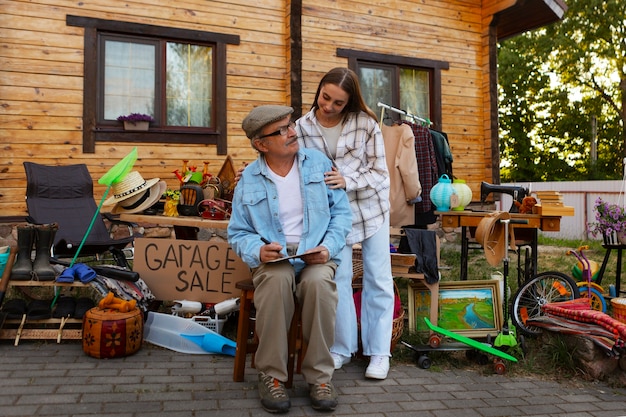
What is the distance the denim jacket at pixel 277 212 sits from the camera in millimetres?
3047

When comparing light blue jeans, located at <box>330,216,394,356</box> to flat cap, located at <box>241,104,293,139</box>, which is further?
light blue jeans, located at <box>330,216,394,356</box>

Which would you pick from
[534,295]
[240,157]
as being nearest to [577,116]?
Result: [240,157]

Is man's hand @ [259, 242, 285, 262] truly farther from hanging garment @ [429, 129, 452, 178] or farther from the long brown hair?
hanging garment @ [429, 129, 452, 178]

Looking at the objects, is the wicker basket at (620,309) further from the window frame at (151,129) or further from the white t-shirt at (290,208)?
the window frame at (151,129)

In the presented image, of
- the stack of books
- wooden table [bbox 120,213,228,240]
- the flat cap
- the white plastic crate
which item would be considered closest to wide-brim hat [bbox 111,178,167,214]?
wooden table [bbox 120,213,228,240]

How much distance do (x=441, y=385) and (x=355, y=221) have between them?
42.6 inches

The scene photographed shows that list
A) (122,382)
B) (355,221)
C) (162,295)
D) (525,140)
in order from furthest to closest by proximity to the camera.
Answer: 1. (525,140)
2. (162,295)
3. (355,221)
4. (122,382)

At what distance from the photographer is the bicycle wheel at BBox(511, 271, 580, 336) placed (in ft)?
14.2

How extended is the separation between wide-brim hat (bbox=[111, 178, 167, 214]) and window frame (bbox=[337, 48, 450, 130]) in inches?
183

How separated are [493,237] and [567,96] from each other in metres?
26.1

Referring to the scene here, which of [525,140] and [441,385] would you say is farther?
[525,140]

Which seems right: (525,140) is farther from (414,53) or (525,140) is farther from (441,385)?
(441,385)

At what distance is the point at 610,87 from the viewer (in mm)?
26062

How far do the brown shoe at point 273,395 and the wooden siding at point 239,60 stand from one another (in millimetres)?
4979
